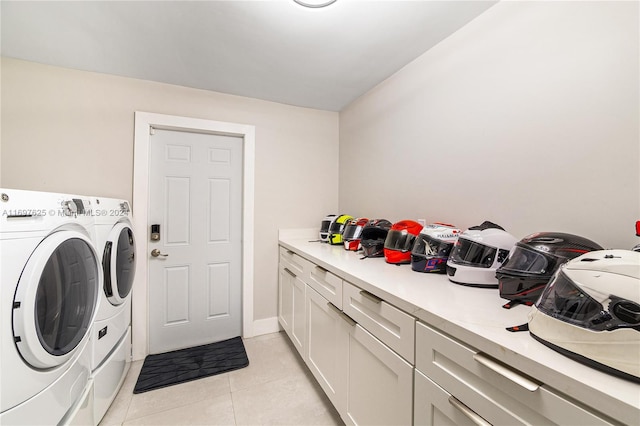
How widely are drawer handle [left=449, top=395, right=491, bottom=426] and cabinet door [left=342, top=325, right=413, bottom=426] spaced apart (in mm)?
→ 160

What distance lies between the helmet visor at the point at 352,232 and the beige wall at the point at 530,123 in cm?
39

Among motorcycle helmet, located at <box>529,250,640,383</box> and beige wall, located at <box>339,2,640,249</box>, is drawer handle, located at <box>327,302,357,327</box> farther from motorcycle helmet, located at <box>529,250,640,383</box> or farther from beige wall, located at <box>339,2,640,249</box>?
beige wall, located at <box>339,2,640,249</box>

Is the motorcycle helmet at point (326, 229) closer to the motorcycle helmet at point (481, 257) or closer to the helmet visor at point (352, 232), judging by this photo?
the helmet visor at point (352, 232)

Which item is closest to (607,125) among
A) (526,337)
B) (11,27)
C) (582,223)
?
(582,223)

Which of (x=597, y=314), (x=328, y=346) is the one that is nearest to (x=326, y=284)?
(x=328, y=346)

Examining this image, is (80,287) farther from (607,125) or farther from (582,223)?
(607,125)

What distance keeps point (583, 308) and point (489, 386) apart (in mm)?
286

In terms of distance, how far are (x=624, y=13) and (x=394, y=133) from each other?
1.19m

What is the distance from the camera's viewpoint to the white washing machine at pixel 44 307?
0.83 m

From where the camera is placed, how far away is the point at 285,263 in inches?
90.3

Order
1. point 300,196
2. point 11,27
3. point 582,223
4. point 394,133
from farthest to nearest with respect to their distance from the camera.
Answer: point 300,196, point 394,133, point 11,27, point 582,223

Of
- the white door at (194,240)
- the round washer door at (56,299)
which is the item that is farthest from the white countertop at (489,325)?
the white door at (194,240)

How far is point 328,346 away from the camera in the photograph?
4.66 ft

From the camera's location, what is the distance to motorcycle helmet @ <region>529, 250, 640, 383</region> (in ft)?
1.54
